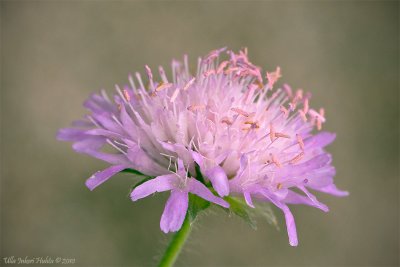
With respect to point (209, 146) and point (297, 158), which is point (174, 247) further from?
point (297, 158)

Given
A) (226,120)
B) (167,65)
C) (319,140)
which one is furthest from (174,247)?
(167,65)

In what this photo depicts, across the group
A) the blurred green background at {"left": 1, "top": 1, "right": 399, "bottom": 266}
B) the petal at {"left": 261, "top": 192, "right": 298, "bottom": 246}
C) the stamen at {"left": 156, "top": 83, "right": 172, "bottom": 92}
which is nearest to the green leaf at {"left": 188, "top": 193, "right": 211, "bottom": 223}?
the petal at {"left": 261, "top": 192, "right": 298, "bottom": 246}

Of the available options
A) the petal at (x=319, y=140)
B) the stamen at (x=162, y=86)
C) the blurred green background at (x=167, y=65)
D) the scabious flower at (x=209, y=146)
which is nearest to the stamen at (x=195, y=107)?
the scabious flower at (x=209, y=146)

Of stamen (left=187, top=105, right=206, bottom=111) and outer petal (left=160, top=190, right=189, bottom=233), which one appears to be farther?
stamen (left=187, top=105, right=206, bottom=111)

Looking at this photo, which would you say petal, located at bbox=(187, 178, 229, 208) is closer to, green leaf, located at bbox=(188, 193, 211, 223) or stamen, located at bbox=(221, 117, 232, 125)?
green leaf, located at bbox=(188, 193, 211, 223)

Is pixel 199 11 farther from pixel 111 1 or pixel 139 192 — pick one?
pixel 139 192

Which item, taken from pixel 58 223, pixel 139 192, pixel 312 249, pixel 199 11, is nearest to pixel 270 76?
pixel 139 192

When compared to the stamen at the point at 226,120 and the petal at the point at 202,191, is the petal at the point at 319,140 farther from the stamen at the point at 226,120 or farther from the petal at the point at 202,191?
the petal at the point at 202,191
